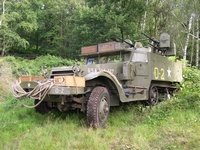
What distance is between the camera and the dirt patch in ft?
32.7


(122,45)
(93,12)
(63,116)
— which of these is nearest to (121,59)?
(122,45)

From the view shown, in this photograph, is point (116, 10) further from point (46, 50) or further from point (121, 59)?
point (121, 59)

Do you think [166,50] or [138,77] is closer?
[138,77]

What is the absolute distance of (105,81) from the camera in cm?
500

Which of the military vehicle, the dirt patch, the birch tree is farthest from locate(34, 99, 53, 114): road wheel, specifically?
the birch tree

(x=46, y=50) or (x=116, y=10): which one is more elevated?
(x=116, y=10)

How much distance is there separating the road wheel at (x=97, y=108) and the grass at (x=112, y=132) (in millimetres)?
151

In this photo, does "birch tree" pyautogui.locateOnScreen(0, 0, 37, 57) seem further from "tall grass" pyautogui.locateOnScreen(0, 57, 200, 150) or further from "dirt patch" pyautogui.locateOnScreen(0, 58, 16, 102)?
"tall grass" pyautogui.locateOnScreen(0, 57, 200, 150)

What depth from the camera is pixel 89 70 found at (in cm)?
555

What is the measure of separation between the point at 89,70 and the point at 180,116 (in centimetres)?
232

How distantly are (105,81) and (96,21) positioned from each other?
15.4 meters

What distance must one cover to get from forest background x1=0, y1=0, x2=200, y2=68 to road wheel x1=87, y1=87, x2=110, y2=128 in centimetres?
988

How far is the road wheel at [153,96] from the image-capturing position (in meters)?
6.37

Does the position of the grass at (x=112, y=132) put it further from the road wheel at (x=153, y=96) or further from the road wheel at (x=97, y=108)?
the road wheel at (x=153, y=96)
